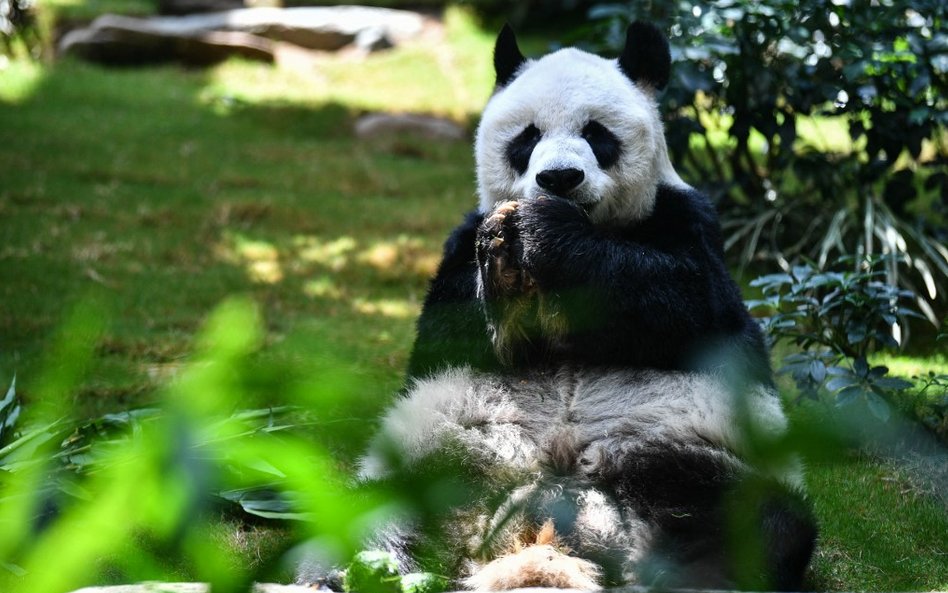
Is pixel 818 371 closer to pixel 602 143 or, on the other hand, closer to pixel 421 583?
pixel 602 143

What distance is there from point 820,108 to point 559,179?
4.79m

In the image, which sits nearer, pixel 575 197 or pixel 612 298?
pixel 612 298

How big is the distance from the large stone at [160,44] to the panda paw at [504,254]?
1303 cm

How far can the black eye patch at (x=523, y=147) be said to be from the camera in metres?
3.73

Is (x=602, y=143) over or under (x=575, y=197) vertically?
over

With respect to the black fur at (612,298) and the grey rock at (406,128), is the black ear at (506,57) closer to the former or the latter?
the black fur at (612,298)

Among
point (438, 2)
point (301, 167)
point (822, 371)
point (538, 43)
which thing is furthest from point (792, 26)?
point (438, 2)

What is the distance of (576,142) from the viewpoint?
3605 mm

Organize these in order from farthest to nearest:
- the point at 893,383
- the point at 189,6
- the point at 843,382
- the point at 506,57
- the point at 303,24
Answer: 1. the point at 189,6
2. the point at 303,24
3. the point at 843,382
4. the point at 893,383
5. the point at 506,57

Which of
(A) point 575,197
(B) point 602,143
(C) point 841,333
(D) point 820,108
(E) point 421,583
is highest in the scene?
(B) point 602,143

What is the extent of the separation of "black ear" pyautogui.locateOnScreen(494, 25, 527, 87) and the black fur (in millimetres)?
792

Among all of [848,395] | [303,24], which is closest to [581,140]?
[848,395]

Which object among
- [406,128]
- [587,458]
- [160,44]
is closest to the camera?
[587,458]

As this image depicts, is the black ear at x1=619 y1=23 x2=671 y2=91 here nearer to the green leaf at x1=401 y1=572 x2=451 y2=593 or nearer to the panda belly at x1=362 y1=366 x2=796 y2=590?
the panda belly at x1=362 y1=366 x2=796 y2=590
